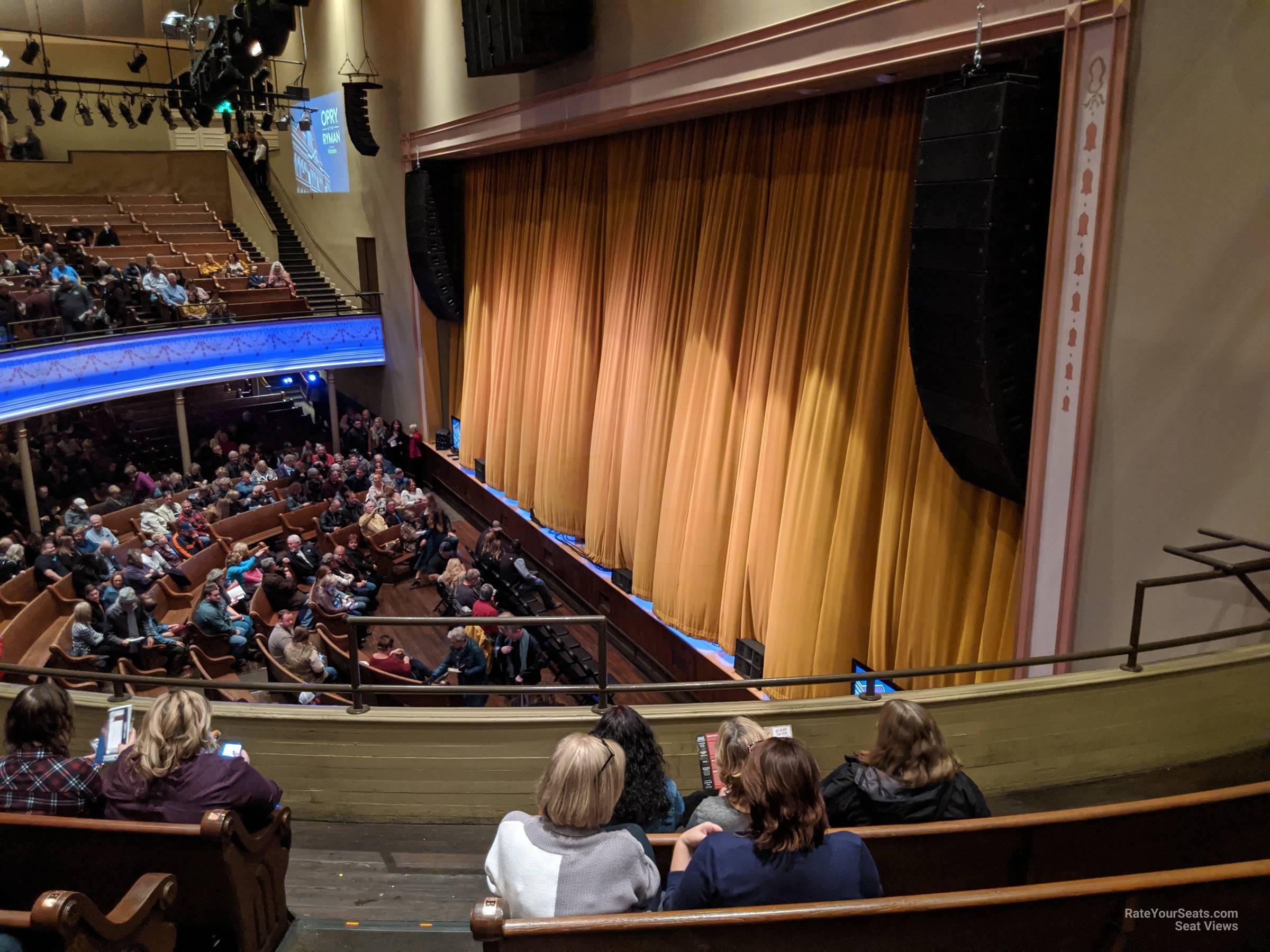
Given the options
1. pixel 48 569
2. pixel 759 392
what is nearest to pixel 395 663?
pixel 759 392

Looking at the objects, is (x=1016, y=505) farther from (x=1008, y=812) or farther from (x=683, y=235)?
(x=683, y=235)

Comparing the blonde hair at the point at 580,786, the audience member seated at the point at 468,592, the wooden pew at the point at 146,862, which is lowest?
the audience member seated at the point at 468,592

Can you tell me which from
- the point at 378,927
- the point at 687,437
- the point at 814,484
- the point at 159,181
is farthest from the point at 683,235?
the point at 159,181

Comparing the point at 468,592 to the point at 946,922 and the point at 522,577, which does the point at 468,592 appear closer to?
the point at 522,577

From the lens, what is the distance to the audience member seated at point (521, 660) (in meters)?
6.90

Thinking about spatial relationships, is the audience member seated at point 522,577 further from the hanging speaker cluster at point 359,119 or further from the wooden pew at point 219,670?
the hanging speaker cluster at point 359,119

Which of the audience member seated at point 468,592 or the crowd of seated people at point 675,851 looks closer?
the crowd of seated people at point 675,851

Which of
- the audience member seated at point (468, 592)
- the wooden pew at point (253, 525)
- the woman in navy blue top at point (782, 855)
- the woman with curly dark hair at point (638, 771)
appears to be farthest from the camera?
the wooden pew at point (253, 525)

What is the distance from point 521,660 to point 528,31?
510cm

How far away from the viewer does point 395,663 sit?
6.56m

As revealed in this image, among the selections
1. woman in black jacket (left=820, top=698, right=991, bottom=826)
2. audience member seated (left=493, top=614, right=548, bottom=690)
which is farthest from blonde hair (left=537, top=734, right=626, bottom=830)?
audience member seated (left=493, top=614, right=548, bottom=690)

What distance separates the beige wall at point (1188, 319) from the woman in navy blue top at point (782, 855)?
269cm

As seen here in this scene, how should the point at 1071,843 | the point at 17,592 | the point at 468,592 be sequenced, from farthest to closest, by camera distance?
the point at 17,592 → the point at 468,592 → the point at 1071,843

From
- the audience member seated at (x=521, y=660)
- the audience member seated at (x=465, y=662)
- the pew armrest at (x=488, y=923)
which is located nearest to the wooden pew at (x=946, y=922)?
the pew armrest at (x=488, y=923)
